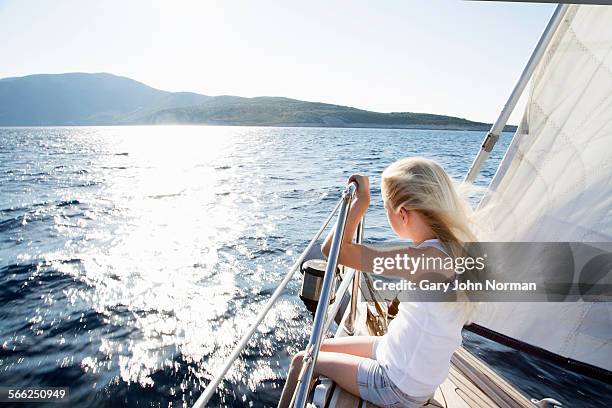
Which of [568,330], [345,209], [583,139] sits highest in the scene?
[583,139]

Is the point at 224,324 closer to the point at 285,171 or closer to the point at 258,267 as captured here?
the point at 258,267

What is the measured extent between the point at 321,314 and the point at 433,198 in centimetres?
80

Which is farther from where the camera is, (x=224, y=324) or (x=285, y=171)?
(x=285, y=171)

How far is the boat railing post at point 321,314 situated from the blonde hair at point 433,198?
27 centimetres

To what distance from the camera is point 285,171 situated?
24516 mm

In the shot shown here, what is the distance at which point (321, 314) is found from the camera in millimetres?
1854

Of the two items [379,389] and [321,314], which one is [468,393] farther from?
[321,314]

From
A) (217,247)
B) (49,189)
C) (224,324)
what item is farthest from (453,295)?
(49,189)

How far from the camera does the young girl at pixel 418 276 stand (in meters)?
1.87

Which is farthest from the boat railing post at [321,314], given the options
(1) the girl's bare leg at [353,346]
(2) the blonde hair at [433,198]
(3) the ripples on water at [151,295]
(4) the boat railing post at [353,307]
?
(3) the ripples on water at [151,295]

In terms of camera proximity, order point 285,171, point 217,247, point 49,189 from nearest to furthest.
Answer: point 217,247
point 49,189
point 285,171

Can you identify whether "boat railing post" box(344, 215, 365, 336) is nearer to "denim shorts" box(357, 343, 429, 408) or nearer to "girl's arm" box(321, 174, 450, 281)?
"denim shorts" box(357, 343, 429, 408)

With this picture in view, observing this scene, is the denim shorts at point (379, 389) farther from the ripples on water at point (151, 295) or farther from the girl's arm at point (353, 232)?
the ripples on water at point (151, 295)

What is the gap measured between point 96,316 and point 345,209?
587 cm
